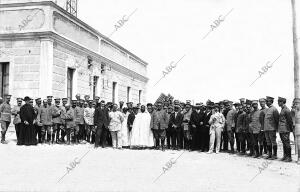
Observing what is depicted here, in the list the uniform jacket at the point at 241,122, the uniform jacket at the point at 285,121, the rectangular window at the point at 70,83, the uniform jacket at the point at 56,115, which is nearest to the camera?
the uniform jacket at the point at 285,121

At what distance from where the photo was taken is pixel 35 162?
9609mm

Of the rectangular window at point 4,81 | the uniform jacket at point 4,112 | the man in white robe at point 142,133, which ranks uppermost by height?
the rectangular window at point 4,81

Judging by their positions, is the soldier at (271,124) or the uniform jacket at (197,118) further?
the uniform jacket at (197,118)

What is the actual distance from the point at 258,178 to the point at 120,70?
17.5m

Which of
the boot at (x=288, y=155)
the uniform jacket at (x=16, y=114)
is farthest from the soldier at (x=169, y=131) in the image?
the uniform jacket at (x=16, y=114)

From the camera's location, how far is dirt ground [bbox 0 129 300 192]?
6.96 m

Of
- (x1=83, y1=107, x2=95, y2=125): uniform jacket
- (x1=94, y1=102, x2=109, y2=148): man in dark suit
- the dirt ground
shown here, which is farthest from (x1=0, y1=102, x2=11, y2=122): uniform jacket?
(x1=94, y1=102, x2=109, y2=148): man in dark suit

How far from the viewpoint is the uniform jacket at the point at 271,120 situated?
11164mm

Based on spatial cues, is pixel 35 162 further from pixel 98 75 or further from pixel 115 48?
pixel 115 48

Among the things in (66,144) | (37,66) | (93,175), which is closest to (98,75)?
(37,66)

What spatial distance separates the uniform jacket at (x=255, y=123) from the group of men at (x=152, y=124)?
0.13 feet

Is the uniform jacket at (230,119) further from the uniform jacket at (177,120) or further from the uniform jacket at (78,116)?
the uniform jacket at (78,116)

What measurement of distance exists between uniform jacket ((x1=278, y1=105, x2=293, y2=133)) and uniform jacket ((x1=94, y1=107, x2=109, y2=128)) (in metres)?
5.75

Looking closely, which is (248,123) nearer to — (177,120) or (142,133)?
(177,120)
